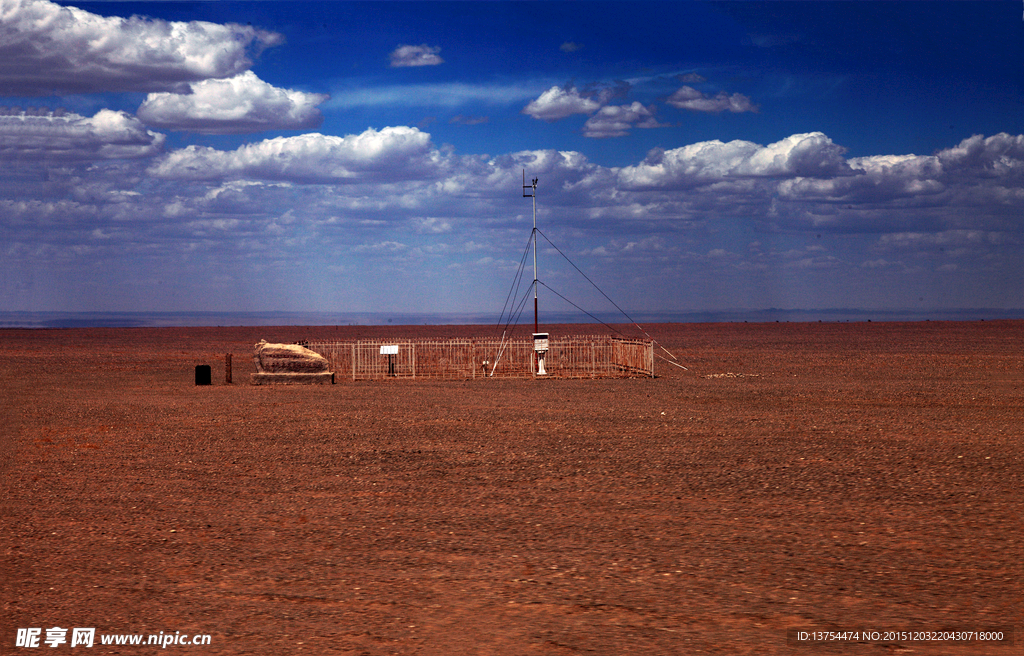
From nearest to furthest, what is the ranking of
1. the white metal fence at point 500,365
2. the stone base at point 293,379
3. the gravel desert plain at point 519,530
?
the gravel desert plain at point 519,530
the stone base at point 293,379
the white metal fence at point 500,365

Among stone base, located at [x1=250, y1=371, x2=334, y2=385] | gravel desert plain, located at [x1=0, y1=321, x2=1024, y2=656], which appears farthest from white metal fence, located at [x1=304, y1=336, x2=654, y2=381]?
gravel desert plain, located at [x1=0, y1=321, x2=1024, y2=656]

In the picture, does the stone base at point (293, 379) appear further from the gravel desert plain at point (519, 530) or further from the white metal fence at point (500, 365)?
the gravel desert plain at point (519, 530)

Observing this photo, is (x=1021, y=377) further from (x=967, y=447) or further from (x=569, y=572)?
(x=569, y=572)

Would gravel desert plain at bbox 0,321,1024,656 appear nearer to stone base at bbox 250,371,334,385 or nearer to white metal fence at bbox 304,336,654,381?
stone base at bbox 250,371,334,385

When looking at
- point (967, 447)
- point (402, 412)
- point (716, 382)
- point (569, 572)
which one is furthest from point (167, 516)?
point (716, 382)

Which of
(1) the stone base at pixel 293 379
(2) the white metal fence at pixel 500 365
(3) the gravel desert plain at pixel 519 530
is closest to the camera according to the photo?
(3) the gravel desert plain at pixel 519 530

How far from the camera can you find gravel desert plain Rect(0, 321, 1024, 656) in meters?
5.52

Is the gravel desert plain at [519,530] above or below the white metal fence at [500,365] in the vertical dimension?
below

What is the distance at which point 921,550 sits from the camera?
23.5 ft

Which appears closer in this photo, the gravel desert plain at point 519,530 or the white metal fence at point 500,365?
the gravel desert plain at point 519,530

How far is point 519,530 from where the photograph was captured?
802 centimetres

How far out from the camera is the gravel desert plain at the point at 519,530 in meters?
5.52

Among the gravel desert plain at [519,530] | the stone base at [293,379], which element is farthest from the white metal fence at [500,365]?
the gravel desert plain at [519,530]

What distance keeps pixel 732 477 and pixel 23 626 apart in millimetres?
7724
